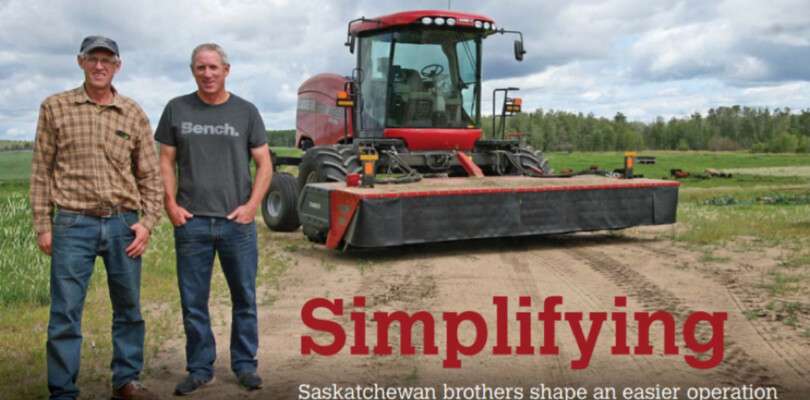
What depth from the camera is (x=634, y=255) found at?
31.1 feet

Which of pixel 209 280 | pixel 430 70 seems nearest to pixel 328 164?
pixel 430 70

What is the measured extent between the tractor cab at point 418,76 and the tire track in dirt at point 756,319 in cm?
352

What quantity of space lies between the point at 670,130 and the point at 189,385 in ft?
296

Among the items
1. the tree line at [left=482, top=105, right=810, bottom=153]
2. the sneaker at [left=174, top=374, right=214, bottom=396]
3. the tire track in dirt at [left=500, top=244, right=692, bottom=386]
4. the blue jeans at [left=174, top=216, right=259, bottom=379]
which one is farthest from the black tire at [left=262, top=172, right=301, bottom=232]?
the tree line at [left=482, top=105, right=810, bottom=153]

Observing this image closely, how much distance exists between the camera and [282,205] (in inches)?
469

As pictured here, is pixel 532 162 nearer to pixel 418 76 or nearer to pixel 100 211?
pixel 418 76

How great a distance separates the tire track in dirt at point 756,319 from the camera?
5035 millimetres

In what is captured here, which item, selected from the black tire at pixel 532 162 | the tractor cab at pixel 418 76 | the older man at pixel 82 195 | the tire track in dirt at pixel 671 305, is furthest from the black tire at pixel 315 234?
the older man at pixel 82 195

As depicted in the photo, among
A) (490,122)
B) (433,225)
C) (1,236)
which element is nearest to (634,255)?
(433,225)

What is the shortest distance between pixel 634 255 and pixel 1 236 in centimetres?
772

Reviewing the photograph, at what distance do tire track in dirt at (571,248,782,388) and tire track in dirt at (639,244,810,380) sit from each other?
0.21 meters

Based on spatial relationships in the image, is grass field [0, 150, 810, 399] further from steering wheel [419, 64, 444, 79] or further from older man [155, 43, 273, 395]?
steering wheel [419, 64, 444, 79]

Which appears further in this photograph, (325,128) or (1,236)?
(325,128)

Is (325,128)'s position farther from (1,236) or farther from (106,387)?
(106,387)
